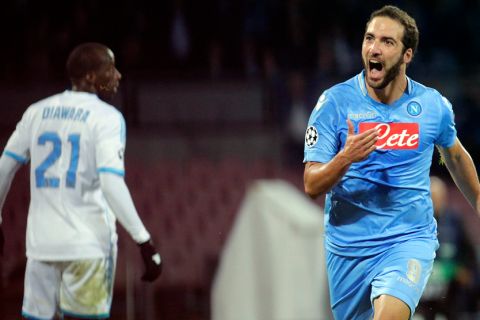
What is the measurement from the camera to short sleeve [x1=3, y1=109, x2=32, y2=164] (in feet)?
16.3

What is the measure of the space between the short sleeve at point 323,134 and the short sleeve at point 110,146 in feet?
3.00

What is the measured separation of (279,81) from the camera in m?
11.0

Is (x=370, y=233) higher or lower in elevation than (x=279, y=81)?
lower

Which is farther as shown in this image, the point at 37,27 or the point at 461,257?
the point at 37,27

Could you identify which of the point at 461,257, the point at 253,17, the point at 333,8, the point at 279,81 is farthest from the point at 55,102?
the point at 333,8

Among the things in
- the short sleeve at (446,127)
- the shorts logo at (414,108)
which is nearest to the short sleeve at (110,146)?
the shorts logo at (414,108)

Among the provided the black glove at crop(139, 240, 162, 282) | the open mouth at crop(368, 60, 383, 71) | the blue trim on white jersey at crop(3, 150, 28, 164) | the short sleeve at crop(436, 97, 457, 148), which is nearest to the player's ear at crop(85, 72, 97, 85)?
the blue trim on white jersey at crop(3, 150, 28, 164)

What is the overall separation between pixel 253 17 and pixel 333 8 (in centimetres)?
121

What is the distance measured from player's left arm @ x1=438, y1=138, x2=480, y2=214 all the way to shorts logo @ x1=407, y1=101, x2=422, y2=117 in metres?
0.29

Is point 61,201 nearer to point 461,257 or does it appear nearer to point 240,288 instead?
point 240,288

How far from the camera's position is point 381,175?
4.59 m

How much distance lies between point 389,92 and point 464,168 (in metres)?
0.58

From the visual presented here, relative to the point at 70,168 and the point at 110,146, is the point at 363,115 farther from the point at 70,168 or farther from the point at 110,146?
the point at 70,168

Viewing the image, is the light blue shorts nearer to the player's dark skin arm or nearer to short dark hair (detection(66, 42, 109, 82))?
the player's dark skin arm
